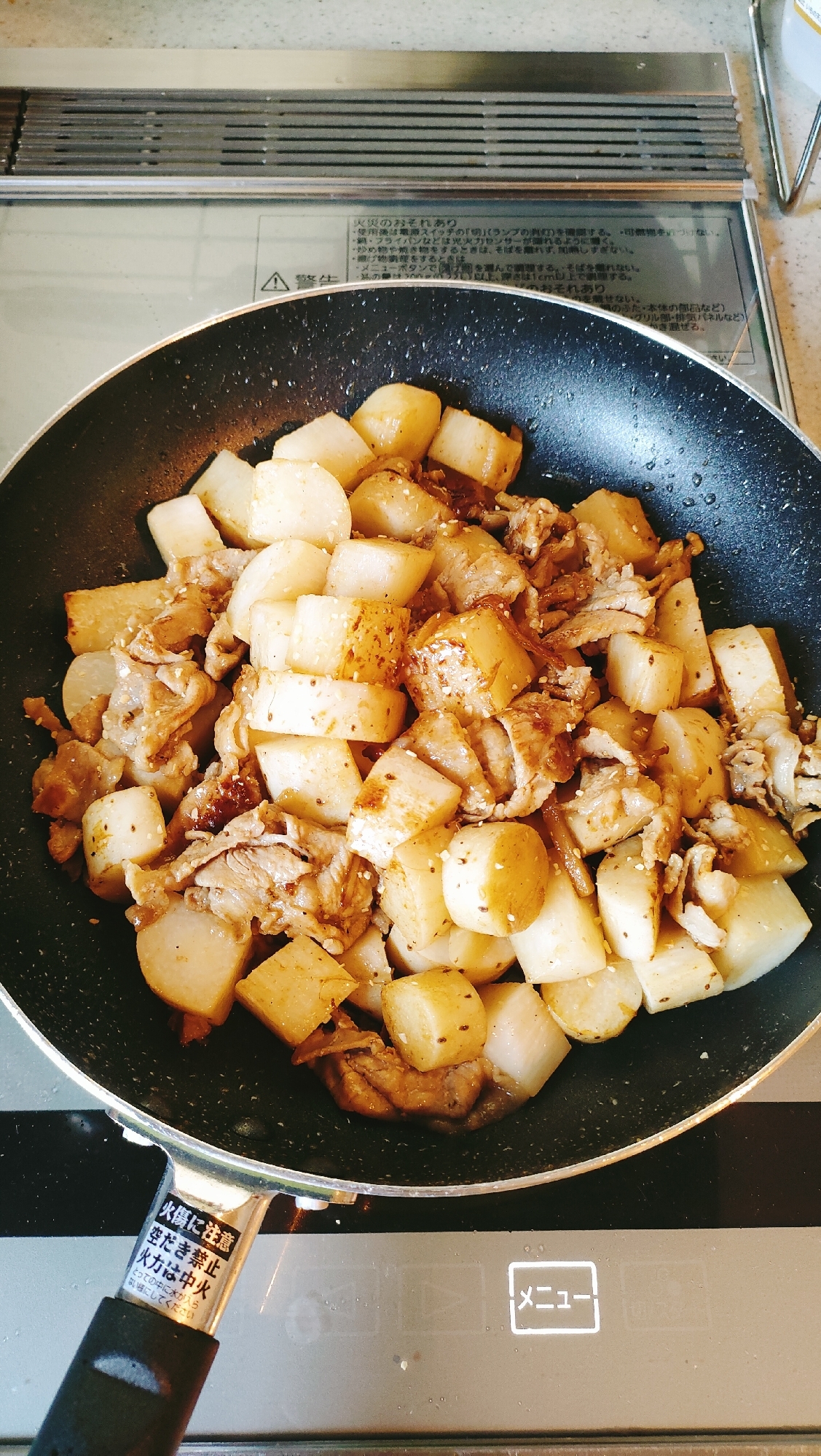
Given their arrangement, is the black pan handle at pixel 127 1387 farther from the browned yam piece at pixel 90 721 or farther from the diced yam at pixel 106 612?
the diced yam at pixel 106 612

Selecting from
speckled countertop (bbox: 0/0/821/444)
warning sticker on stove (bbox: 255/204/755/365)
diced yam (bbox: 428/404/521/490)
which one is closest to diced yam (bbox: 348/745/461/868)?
diced yam (bbox: 428/404/521/490)

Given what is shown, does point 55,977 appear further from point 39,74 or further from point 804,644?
point 39,74

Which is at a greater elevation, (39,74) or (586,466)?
(39,74)

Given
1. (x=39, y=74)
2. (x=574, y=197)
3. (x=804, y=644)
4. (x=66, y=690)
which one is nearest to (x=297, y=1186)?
(x=66, y=690)

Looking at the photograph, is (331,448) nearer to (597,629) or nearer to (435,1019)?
(597,629)

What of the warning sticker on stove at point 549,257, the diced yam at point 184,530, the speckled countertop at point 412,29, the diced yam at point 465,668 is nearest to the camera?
the diced yam at point 465,668

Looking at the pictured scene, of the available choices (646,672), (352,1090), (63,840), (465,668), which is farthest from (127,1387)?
(646,672)

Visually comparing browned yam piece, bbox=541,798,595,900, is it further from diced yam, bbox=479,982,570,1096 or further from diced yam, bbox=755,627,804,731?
diced yam, bbox=755,627,804,731

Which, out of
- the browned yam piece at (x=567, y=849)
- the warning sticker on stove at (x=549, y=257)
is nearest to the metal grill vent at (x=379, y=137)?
the warning sticker on stove at (x=549, y=257)
